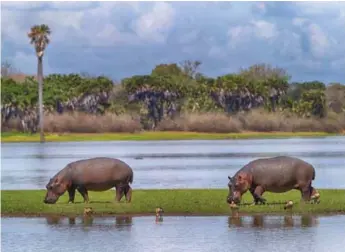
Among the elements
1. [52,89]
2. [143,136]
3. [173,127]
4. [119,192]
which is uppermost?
[52,89]

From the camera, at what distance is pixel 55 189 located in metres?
24.4

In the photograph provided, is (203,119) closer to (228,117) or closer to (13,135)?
(228,117)

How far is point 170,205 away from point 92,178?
217cm

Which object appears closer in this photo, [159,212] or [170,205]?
[159,212]

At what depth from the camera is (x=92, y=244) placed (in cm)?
1836

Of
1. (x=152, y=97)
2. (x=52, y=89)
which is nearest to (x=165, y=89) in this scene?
(x=152, y=97)

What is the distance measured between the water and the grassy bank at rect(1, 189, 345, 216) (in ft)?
2.45

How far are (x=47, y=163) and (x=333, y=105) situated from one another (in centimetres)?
7482

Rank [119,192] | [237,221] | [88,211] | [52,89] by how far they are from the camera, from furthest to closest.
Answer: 1. [52,89]
2. [119,192]
3. [88,211]
4. [237,221]

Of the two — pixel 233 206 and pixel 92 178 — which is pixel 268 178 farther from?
pixel 92 178

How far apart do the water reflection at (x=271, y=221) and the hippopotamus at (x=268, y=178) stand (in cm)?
139

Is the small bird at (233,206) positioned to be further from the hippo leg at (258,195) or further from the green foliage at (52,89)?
the green foliage at (52,89)

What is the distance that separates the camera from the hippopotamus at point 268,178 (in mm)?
Result: 23297

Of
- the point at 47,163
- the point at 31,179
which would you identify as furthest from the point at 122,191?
the point at 47,163
